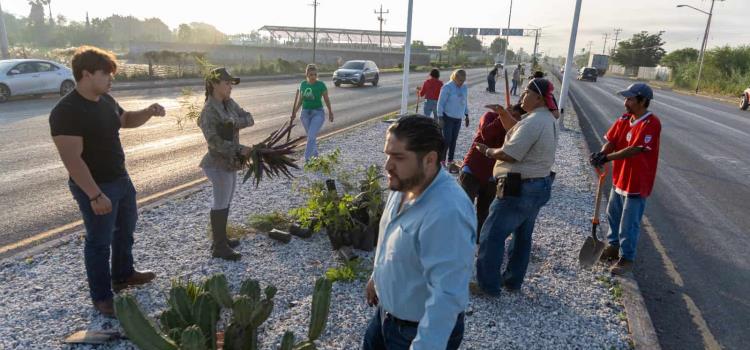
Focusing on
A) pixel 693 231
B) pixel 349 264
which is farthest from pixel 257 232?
pixel 693 231

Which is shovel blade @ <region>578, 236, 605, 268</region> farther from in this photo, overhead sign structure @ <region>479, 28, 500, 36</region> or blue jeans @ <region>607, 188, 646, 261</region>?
overhead sign structure @ <region>479, 28, 500, 36</region>

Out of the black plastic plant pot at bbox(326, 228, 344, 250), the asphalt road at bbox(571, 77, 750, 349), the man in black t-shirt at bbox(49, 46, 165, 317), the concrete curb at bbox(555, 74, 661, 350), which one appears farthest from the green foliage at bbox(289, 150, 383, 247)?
the asphalt road at bbox(571, 77, 750, 349)

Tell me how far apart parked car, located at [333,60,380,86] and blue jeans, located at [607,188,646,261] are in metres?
23.8

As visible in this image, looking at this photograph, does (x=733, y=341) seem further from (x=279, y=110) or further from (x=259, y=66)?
(x=259, y=66)

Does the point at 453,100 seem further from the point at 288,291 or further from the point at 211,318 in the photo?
the point at 211,318

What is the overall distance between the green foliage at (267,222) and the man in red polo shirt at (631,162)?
137 inches

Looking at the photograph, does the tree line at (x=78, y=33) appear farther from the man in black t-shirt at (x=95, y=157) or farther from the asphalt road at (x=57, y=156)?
the man in black t-shirt at (x=95, y=157)

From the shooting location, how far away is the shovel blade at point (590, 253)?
186 inches

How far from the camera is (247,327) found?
258 cm

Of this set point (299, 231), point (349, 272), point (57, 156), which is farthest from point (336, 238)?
point (57, 156)

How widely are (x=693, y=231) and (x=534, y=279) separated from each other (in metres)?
3.57

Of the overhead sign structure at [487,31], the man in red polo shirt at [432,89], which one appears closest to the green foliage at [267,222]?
the man in red polo shirt at [432,89]

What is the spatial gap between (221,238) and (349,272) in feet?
4.38

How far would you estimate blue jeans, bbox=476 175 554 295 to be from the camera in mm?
3736
